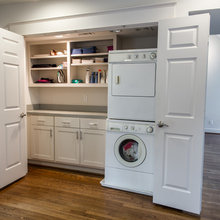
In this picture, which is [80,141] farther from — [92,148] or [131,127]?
[131,127]

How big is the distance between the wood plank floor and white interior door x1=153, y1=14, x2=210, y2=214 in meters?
0.24

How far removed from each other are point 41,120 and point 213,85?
5261 millimetres

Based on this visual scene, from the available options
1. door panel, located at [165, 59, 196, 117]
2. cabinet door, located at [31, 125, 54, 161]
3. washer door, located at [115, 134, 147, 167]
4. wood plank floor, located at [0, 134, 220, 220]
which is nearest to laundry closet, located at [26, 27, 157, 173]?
cabinet door, located at [31, 125, 54, 161]

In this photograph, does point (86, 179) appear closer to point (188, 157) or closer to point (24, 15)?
point (188, 157)

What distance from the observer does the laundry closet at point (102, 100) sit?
2.16m

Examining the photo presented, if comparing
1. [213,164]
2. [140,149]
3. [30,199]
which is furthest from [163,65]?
[213,164]

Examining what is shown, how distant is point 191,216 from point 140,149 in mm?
916

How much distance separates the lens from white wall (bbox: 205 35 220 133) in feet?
20.2

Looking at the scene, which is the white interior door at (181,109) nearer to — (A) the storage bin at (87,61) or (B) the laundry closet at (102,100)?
(B) the laundry closet at (102,100)

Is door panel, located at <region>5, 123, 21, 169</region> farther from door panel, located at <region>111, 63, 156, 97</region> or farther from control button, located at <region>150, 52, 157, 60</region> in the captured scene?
control button, located at <region>150, 52, 157, 60</region>

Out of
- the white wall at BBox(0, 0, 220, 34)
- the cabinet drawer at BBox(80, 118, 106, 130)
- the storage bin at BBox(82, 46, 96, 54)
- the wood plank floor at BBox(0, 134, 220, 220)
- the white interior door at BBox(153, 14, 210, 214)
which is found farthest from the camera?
the storage bin at BBox(82, 46, 96, 54)

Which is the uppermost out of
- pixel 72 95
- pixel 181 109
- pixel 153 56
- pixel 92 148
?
pixel 153 56

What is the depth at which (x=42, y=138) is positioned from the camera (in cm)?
350

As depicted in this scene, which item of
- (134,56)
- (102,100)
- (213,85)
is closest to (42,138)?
(102,100)
